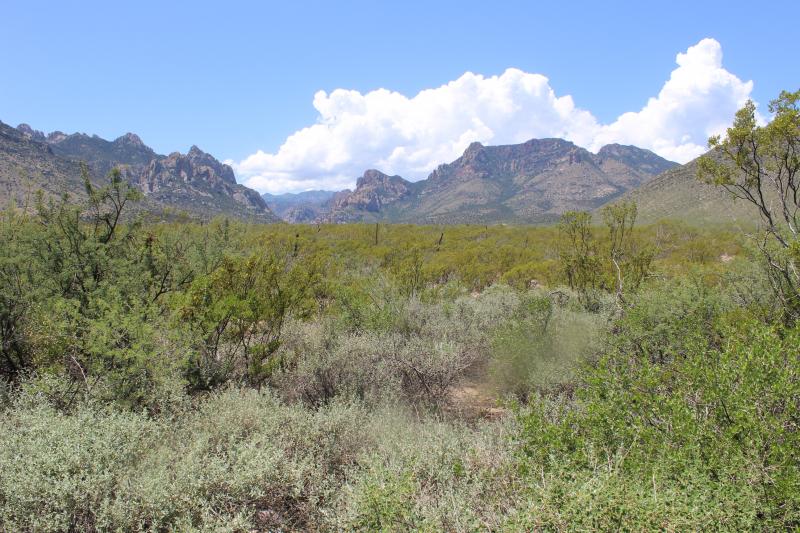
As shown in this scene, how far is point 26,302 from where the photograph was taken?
7.79 meters

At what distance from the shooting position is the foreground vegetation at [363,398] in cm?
354

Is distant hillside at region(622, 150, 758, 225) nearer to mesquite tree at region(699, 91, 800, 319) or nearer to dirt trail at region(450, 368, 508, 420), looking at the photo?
mesquite tree at region(699, 91, 800, 319)

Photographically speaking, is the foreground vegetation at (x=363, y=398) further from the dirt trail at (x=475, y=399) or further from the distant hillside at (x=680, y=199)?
the distant hillside at (x=680, y=199)

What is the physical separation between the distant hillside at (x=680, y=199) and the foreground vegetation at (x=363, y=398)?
50387 mm

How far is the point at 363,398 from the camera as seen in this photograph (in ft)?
25.9

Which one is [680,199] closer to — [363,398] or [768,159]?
[768,159]

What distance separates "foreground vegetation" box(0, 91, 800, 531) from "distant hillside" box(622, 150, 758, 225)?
165 ft

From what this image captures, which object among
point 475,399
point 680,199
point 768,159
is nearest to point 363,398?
point 475,399

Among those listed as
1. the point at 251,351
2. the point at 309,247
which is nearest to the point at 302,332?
the point at 251,351

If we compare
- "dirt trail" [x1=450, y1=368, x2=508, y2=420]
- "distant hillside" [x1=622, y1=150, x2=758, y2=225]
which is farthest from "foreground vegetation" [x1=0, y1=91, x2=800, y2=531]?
"distant hillside" [x1=622, y1=150, x2=758, y2=225]

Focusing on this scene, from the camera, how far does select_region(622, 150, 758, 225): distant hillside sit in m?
54.6

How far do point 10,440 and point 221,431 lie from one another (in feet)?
6.79


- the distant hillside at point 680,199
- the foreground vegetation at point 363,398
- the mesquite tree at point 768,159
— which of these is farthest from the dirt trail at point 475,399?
the distant hillside at point 680,199

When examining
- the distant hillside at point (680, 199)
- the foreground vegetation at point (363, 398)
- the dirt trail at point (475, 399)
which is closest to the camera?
the foreground vegetation at point (363, 398)
